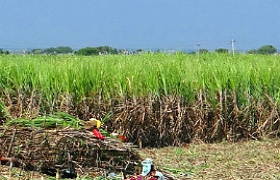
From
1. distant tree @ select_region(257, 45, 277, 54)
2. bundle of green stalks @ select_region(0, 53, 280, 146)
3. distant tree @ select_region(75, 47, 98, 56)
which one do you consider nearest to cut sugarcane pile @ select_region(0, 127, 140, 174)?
bundle of green stalks @ select_region(0, 53, 280, 146)

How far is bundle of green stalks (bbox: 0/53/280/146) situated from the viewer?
6207mm

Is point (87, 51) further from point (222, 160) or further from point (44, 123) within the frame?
point (44, 123)

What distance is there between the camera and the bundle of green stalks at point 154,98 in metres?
6.21

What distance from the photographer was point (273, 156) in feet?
18.5

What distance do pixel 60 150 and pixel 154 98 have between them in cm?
209

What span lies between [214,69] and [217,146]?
112 centimetres

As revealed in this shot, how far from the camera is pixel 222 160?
545 centimetres

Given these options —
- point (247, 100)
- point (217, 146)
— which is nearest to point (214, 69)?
point (247, 100)

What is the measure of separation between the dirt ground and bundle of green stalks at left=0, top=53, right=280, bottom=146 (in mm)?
230

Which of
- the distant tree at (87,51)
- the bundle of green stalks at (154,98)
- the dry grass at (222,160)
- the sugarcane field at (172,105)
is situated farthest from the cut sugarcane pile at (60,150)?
the distant tree at (87,51)

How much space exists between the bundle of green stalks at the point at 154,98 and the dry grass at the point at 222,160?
235 millimetres

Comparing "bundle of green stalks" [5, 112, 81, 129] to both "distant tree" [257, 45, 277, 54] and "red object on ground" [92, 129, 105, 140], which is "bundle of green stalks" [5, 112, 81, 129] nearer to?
"red object on ground" [92, 129, 105, 140]

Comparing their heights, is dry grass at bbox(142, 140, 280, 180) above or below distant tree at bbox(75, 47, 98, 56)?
below

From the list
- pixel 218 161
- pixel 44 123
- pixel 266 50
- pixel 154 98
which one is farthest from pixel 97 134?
pixel 266 50
